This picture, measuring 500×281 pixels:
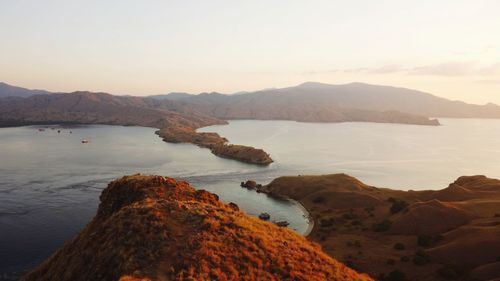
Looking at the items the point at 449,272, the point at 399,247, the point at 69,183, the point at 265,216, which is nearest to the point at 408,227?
the point at 399,247

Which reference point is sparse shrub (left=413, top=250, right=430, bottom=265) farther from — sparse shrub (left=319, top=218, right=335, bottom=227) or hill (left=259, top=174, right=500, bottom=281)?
sparse shrub (left=319, top=218, right=335, bottom=227)

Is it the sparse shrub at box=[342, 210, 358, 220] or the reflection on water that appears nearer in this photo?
the reflection on water

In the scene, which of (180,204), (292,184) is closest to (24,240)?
(180,204)

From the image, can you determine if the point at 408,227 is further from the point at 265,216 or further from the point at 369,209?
the point at 265,216

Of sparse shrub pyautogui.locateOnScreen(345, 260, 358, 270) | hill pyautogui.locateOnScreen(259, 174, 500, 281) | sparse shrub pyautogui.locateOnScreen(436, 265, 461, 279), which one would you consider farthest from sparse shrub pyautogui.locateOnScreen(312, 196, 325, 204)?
sparse shrub pyautogui.locateOnScreen(436, 265, 461, 279)

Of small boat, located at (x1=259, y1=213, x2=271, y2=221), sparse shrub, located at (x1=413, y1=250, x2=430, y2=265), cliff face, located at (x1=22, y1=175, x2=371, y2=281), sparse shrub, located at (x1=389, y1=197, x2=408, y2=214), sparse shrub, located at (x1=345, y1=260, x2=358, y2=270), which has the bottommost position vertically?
small boat, located at (x1=259, y1=213, x2=271, y2=221)

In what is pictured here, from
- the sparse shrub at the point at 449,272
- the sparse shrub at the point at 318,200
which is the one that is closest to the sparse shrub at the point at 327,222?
the sparse shrub at the point at 318,200

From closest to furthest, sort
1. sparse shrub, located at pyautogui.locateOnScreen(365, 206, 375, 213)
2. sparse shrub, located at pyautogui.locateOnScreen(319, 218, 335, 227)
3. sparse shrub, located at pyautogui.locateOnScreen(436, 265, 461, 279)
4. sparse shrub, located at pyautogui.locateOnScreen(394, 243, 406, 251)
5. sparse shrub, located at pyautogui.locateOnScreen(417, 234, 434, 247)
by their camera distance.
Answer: sparse shrub, located at pyautogui.locateOnScreen(436, 265, 461, 279), sparse shrub, located at pyautogui.locateOnScreen(417, 234, 434, 247), sparse shrub, located at pyautogui.locateOnScreen(394, 243, 406, 251), sparse shrub, located at pyautogui.locateOnScreen(319, 218, 335, 227), sparse shrub, located at pyautogui.locateOnScreen(365, 206, 375, 213)
